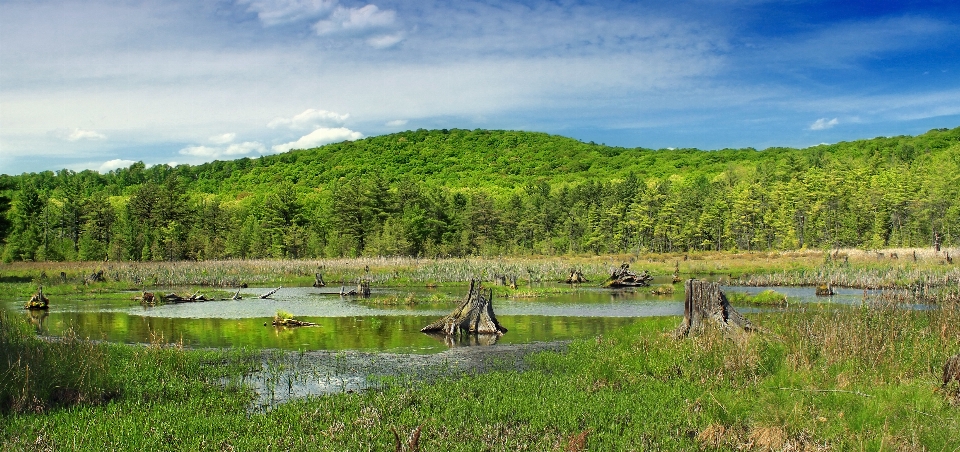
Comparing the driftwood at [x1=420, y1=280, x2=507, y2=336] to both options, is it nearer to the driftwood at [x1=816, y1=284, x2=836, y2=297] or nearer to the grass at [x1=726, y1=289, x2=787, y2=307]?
the grass at [x1=726, y1=289, x2=787, y2=307]

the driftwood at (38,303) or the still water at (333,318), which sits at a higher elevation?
the driftwood at (38,303)

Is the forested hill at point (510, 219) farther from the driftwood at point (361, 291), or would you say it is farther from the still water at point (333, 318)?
the still water at point (333, 318)

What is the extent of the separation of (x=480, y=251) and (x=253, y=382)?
72481 mm

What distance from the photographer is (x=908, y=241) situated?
272 ft

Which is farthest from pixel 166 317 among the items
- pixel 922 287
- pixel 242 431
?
pixel 922 287

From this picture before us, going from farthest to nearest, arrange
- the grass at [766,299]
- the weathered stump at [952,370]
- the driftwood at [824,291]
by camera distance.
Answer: the driftwood at [824,291] → the grass at [766,299] → the weathered stump at [952,370]

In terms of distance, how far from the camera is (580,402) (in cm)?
1153

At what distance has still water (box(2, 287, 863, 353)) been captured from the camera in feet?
69.2

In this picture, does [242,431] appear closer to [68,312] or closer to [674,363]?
[674,363]

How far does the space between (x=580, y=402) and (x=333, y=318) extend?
17.5 m

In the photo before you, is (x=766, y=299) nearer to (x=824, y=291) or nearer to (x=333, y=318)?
(x=824, y=291)

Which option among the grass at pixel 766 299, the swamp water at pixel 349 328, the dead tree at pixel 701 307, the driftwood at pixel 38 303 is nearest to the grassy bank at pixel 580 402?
the dead tree at pixel 701 307

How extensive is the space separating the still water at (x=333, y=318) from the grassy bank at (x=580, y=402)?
3.41 metres

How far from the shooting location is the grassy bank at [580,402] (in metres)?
9.38
